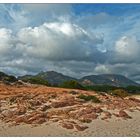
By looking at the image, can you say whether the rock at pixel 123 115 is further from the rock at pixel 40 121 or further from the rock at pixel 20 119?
the rock at pixel 20 119

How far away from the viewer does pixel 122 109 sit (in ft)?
108

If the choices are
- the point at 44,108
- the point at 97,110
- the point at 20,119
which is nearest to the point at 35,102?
the point at 44,108

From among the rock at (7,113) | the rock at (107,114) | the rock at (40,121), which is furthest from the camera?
the rock at (107,114)

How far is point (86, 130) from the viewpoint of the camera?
2488cm

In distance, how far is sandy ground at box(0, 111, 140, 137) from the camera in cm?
2403

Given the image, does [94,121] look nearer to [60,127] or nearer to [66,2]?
[60,127]

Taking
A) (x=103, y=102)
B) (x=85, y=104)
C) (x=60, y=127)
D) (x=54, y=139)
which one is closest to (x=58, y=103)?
(x=85, y=104)

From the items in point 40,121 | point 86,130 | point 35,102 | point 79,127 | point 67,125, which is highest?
point 35,102

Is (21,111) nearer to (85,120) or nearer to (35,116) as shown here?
(35,116)

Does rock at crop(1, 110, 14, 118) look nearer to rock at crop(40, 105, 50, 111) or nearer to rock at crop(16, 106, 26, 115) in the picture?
rock at crop(16, 106, 26, 115)

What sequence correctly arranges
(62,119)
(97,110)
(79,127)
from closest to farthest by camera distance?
1. (79,127)
2. (62,119)
3. (97,110)

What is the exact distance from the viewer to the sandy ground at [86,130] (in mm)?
24031

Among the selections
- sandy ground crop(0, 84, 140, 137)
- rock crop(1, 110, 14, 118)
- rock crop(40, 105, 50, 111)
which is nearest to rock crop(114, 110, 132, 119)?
sandy ground crop(0, 84, 140, 137)

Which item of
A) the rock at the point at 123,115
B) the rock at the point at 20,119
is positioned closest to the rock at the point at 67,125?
the rock at the point at 20,119
